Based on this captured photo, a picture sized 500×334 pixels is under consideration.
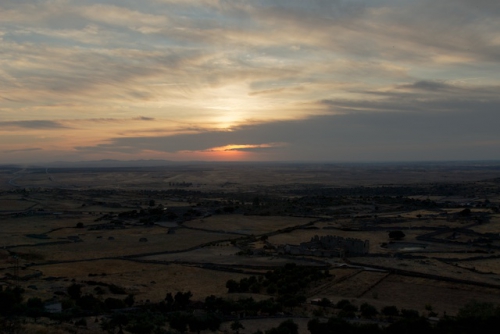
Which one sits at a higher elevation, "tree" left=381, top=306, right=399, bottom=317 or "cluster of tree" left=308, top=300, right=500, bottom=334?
"cluster of tree" left=308, top=300, right=500, bottom=334

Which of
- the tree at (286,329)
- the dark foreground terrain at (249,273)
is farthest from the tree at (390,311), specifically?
the tree at (286,329)

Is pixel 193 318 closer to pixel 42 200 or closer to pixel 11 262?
pixel 11 262

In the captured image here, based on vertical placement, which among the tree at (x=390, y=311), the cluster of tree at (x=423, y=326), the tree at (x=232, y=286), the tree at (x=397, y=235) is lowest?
the tree at (x=397, y=235)

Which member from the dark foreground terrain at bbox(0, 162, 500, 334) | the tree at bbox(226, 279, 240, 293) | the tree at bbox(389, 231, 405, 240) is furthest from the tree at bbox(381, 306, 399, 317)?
the tree at bbox(389, 231, 405, 240)

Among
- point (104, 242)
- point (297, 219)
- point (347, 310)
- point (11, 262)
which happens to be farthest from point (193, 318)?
point (297, 219)

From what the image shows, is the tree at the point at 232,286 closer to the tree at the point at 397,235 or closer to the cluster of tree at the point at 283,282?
the cluster of tree at the point at 283,282

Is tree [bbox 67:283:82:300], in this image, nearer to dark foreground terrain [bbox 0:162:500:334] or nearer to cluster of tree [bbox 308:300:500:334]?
dark foreground terrain [bbox 0:162:500:334]

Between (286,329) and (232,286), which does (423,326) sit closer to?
(286,329)

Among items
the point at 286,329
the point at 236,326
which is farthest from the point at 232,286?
the point at 286,329
